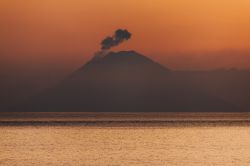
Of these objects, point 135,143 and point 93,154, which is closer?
point 93,154

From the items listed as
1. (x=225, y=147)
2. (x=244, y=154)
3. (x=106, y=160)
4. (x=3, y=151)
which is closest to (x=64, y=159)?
(x=106, y=160)

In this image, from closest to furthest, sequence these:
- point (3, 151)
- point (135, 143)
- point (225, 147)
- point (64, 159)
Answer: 1. point (64, 159)
2. point (3, 151)
3. point (225, 147)
4. point (135, 143)

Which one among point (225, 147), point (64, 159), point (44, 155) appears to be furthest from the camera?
point (225, 147)

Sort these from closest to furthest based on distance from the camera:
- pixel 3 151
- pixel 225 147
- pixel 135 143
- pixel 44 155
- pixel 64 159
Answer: pixel 64 159 < pixel 44 155 < pixel 3 151 < pixel 225 147 < pixel 135 143

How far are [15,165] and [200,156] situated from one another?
30.4 ft

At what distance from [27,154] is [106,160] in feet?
16.5

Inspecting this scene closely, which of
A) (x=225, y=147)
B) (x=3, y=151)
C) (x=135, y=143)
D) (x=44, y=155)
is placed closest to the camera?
(x=44, y=155)

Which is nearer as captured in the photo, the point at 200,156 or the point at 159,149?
the point at 200,156

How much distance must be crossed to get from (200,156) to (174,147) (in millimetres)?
6981

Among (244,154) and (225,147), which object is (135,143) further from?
(244,154)

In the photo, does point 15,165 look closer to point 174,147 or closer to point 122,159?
point 122,159

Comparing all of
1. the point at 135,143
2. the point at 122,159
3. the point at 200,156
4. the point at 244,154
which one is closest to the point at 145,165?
the point at 122,159

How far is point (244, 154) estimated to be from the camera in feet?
111

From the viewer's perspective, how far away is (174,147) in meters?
39.4
